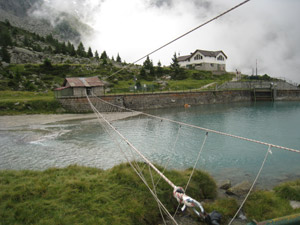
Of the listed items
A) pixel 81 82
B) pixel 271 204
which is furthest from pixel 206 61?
pixel 271 204

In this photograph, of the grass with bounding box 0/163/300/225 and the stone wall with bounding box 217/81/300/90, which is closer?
the grass with bounding box 0/163/300/225

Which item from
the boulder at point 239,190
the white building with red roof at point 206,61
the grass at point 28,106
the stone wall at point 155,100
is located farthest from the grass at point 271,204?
the white building with red roof at point 206,61

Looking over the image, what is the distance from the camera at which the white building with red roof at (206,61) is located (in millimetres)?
89250

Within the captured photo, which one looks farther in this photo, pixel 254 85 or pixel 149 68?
pixel 149 68

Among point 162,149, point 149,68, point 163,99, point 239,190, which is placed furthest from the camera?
point 149,68

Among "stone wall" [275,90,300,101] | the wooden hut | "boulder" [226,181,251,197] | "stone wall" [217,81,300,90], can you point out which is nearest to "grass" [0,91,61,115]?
the wooden hut

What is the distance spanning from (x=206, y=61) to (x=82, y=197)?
88474 mm

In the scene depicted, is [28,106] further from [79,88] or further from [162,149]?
[162,149]

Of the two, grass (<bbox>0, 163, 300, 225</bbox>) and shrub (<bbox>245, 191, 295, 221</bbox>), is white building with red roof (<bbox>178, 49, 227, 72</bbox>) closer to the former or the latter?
grass (<bbox>0, 163, 300, 225</bbox>)

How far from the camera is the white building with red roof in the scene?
8925 cm

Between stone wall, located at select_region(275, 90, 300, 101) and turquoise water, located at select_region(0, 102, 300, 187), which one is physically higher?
stone wall, located at select_region(275, 90, 300, 101)

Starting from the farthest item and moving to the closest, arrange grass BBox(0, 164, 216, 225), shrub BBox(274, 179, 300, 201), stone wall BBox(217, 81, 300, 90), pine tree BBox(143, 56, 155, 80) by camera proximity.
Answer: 1. pine tree BBox(143, 56, 155, 80)
2. stone wall BBox(217, 81, 300, 90)
3. shrub BBox(274, 179, 300, 201)
4. grass BBox(0, 164, 216, 225)

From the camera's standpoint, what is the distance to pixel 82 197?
7.73 meters

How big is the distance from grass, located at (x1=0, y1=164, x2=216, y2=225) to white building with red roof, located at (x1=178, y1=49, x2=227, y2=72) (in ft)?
278
